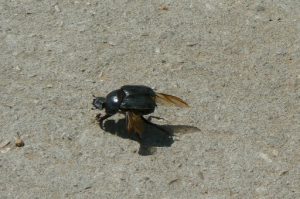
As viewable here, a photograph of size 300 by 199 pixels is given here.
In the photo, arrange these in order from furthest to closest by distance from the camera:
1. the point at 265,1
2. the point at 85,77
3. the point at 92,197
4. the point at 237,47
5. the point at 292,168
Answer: the point at 265,1
the point at 237,47
the point at 85,77
the point at 292,168
the point at 92,197

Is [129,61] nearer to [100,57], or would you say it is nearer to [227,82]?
[100,57]

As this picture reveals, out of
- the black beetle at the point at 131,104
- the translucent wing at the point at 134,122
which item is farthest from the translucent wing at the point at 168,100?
the translucent wing at the point at 134,122

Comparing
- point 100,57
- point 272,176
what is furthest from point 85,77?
point 272,176

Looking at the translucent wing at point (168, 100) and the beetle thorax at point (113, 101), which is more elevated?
the beetle thorax at point (113, 101)

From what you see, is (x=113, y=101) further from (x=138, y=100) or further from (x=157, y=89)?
(x=157, y=89)

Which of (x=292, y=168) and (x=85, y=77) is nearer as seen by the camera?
(x=292, y=168)

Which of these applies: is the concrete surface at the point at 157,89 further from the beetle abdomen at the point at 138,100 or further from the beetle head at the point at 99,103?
the beetle abdomen at the point at 138,100
